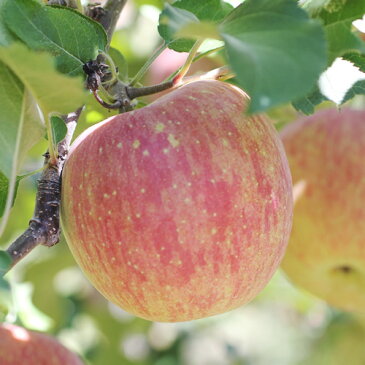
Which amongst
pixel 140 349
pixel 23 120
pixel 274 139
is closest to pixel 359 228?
pixel 274 139

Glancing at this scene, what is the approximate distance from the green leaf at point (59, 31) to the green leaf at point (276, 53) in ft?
0.91

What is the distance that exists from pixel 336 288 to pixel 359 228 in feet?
0.77

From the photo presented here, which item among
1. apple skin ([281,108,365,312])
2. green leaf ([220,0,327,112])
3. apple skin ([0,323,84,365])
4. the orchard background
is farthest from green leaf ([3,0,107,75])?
apple skin ([281,108,365,312])

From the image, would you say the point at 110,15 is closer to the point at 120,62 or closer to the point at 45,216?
the point at 120,62

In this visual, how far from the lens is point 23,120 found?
0.98 metres

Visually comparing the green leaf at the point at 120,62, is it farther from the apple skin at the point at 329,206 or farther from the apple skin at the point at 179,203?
the apple skin at the point at 329,206

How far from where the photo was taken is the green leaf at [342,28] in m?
0.93

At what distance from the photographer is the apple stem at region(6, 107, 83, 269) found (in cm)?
103

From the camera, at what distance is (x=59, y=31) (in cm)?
104

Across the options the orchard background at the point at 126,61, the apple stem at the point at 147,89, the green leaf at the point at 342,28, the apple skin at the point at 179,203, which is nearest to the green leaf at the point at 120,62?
the orchard background at the point at 126,61

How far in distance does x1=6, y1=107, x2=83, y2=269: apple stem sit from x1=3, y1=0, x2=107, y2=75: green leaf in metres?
0.16

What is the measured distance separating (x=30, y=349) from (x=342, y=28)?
0.77m

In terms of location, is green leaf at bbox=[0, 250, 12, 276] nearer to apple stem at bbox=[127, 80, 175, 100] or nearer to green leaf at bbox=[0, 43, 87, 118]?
green leaf at bbox=[0, 43, 87, 118]

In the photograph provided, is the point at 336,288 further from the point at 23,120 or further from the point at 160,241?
the point at 23,120
